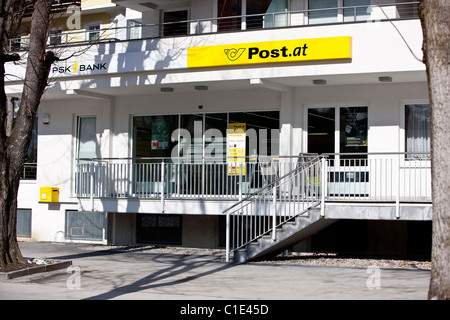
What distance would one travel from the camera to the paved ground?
1012 centimetres

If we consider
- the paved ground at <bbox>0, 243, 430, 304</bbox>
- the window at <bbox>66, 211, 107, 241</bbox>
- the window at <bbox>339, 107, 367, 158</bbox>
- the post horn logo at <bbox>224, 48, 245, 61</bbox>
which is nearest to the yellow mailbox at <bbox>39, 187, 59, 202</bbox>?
the window at <bbox>66, 211, 107, 241</bbox>

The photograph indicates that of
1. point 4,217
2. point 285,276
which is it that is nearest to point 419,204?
point 285,276

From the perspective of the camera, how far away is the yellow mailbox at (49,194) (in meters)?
19.5

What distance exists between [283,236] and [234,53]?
16.3ft

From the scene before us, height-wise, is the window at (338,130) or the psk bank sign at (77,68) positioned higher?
the psk bank sign at (77,68)

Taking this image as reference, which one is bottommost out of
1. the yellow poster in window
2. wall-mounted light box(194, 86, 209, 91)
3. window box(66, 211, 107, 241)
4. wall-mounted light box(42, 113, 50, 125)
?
window box(66, 211, 107, 241)

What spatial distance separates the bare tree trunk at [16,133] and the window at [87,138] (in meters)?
6.61

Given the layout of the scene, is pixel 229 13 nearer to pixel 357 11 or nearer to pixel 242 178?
pixel 357 11

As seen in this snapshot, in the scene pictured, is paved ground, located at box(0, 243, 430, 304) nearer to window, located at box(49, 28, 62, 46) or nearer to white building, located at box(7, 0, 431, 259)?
white building, located at box(7, 0, 431, 259)

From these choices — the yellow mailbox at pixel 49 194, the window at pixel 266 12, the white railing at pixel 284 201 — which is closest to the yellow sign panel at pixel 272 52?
the window at pixel 266 12

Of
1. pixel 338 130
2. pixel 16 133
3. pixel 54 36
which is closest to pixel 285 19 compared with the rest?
pixel 338 130

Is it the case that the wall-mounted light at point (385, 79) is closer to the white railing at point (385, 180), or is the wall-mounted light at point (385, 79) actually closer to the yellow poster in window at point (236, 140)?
the white railing at point (385, 180)

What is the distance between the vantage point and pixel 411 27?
14.6 meters

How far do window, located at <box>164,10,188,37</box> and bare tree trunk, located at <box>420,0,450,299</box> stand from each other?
1204cm
